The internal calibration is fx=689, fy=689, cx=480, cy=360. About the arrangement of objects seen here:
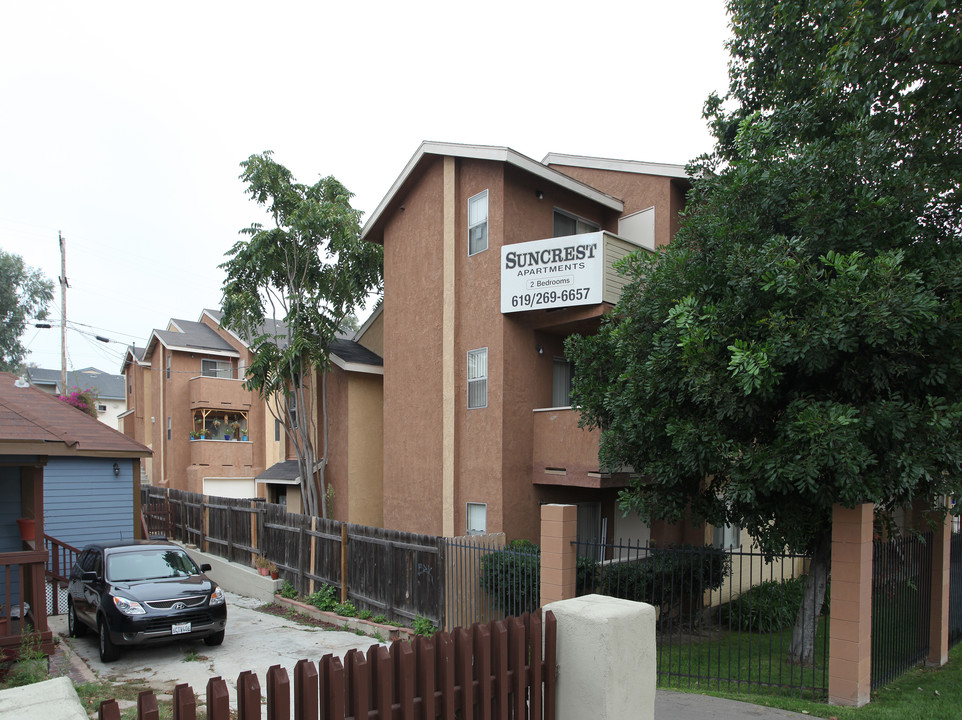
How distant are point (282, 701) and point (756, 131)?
935cm

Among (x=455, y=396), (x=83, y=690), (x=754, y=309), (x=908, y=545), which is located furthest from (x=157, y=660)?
(x=908, y=545)

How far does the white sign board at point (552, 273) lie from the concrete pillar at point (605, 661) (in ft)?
32.7

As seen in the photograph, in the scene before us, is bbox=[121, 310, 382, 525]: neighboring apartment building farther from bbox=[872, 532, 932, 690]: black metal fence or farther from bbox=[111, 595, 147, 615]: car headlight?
bbox=[872, 532, 932, 690]: black metal fence

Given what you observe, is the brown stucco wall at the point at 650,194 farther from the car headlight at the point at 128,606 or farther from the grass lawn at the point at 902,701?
the car headlight at the point at 128,606

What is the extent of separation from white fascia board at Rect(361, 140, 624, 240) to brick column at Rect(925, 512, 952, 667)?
392 inches

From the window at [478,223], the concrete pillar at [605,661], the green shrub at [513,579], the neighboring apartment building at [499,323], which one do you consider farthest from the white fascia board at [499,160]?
the concrete pillar at [605,661]

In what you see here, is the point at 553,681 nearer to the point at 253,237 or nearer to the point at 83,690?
the point at 83,690

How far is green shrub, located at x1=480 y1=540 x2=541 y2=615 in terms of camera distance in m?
10.6

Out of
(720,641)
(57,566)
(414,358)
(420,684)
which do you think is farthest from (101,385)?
(420,684)

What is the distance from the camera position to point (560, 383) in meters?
16.3

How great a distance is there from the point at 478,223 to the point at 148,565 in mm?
9615

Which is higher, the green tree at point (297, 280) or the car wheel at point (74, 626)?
the green tree at point (297, 280)

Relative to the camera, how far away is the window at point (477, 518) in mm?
14872

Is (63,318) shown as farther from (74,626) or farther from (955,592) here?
(955,592)
